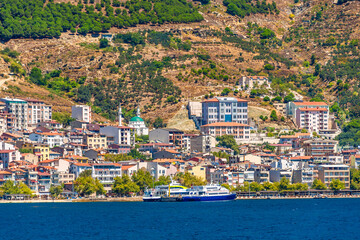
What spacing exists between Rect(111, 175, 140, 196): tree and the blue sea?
11.6 feet

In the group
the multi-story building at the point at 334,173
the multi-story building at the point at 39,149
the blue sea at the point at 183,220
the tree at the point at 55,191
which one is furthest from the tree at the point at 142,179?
the multi-story building at the point at 334,173

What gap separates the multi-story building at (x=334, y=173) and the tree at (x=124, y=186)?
120 feet

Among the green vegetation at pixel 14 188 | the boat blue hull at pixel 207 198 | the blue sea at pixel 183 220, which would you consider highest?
the green vegetation at pixel 14 188

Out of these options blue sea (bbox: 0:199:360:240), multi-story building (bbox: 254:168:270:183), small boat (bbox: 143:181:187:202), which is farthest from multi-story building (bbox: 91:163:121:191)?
multi-story building (bbox: 254:168:270:183)

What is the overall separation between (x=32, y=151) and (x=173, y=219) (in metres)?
59.2

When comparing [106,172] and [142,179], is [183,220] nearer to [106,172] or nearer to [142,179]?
[142,179]

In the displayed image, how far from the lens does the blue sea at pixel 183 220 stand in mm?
126625

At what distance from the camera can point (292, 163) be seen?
199125 millimetres

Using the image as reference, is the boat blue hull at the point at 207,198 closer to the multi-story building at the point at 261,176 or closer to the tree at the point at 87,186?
the multi-story building at the point at 261,176

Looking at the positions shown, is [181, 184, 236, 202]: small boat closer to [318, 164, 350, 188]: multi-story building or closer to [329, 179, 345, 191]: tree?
[329, 179, 345, 191]: tree

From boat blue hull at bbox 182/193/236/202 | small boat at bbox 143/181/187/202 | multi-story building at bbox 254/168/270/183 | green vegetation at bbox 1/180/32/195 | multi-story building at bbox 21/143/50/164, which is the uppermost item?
multi-story building at bbox 21/143/50/164

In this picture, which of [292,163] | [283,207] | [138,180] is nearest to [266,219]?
[283,207]

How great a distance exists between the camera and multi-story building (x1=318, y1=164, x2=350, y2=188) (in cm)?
19250

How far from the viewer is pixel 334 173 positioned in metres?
193
